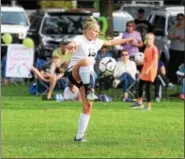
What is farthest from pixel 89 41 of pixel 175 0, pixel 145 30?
pixel 175 0

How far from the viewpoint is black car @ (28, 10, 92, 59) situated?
27.8 meters

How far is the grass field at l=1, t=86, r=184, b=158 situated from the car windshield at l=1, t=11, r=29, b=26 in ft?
38.9

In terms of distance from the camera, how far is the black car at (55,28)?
2784cm

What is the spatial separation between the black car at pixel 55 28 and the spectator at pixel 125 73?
687cm

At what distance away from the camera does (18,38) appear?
30.8 meters

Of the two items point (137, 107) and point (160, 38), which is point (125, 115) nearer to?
point (137, 107)

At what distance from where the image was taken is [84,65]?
41.2 feet

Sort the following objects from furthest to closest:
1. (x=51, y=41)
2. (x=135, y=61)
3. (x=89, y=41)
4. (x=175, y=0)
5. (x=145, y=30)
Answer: (x=175, y=0), (x=51, y=41), (x=145, y=30), (x=135, y=61), (x=89, y=41)

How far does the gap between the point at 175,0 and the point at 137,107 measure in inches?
1198

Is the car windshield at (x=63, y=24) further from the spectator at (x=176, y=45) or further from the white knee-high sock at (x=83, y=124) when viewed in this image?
the white knee-high sock at (x=83, y=124)

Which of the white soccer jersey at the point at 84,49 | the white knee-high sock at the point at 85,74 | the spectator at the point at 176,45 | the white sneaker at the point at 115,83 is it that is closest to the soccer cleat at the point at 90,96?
the white knee-high sock at the point at 85,74

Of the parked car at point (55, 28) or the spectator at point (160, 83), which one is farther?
Answer: the parked car at point (55, 28)

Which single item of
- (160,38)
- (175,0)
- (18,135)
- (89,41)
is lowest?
(175,0)

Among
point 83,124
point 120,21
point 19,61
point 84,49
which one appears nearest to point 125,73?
point 19,61
